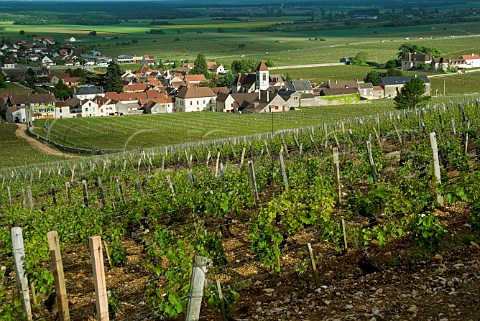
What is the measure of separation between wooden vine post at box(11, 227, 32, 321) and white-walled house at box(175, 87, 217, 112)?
75806 millimetres

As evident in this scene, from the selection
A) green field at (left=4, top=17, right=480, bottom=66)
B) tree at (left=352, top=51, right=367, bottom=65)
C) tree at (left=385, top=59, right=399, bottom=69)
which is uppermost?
green field at (left=4, top=17, right=480, bottom=66)

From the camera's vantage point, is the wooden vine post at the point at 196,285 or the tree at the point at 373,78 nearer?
the wooden vine post at the point at 196,285

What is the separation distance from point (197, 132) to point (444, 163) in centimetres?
4257

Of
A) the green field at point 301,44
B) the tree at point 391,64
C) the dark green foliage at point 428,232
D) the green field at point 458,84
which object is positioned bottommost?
the green field at point 458,84

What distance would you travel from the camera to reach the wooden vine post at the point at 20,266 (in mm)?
7793

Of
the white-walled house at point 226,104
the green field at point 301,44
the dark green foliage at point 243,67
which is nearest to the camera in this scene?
the white-walled house at point 226,104

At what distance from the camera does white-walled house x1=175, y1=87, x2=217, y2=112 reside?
8362 centimetres

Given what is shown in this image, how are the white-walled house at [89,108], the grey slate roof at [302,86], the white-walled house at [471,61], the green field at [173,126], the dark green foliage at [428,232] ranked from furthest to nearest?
the white-walled house at [471,61] < the grey slate roof at [302,86] < the white-walled house at [89,108] < the green field at [173,126] < the dark green foliage at [428,232]

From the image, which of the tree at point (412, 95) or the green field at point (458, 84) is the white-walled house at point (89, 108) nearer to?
the green field at point (458, 84)

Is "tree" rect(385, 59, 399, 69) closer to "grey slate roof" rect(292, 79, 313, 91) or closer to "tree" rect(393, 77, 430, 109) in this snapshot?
"grey slate roof" rect(292, 79, 313, 91)

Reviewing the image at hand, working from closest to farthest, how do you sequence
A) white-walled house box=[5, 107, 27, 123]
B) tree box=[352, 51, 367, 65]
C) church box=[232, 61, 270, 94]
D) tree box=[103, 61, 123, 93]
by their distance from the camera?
white-walled house box=[5, 107, 27, 123], church box=[232, 61, 270, 94], tree box=[103, 61, 123, 93], tree box=[352, 51, 367, 65]

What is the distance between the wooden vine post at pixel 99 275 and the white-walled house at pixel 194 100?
7690 cm

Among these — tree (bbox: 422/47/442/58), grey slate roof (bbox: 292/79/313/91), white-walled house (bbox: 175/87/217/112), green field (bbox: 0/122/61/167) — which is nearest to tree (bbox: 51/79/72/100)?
white-walled house (bbox: 175/87/217/112)

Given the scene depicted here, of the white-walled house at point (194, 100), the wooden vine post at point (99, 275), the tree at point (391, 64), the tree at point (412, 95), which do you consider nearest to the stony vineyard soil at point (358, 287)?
the wooden vine post at point (99, 275)
